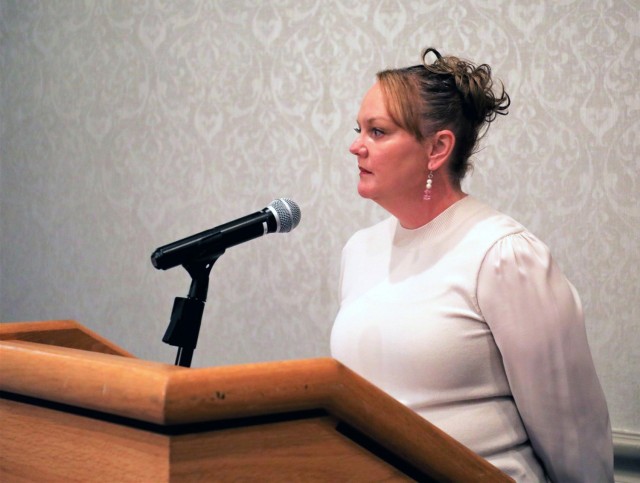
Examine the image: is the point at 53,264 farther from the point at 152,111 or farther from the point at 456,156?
the point at 456,156

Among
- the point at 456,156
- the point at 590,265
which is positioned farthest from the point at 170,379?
the point at 590,265

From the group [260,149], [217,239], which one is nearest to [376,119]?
[217,239]

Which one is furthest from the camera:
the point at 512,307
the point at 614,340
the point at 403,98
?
the point at 614,340

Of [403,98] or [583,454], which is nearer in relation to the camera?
[583,454]

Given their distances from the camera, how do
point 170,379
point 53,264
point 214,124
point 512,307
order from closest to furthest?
1. point 170,379
2. point 512,307
3. point 214,124
4. point 53,264

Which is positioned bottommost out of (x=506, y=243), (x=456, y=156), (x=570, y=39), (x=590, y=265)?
(x=590, y=265)

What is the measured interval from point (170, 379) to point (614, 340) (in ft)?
5.69

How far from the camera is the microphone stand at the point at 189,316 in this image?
1129mm

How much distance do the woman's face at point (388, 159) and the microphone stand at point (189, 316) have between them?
0.52 m

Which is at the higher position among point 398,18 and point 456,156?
point 398,18

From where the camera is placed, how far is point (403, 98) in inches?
61.8

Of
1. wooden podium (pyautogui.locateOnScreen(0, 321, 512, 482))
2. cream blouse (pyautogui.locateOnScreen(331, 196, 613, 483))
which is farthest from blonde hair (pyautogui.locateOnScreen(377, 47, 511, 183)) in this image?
wooden podium (pyautogui.locateOnScreen(0, 321, 512, 482))

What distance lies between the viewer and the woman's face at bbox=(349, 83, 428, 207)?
1570mm

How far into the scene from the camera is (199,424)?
0.56 metres
